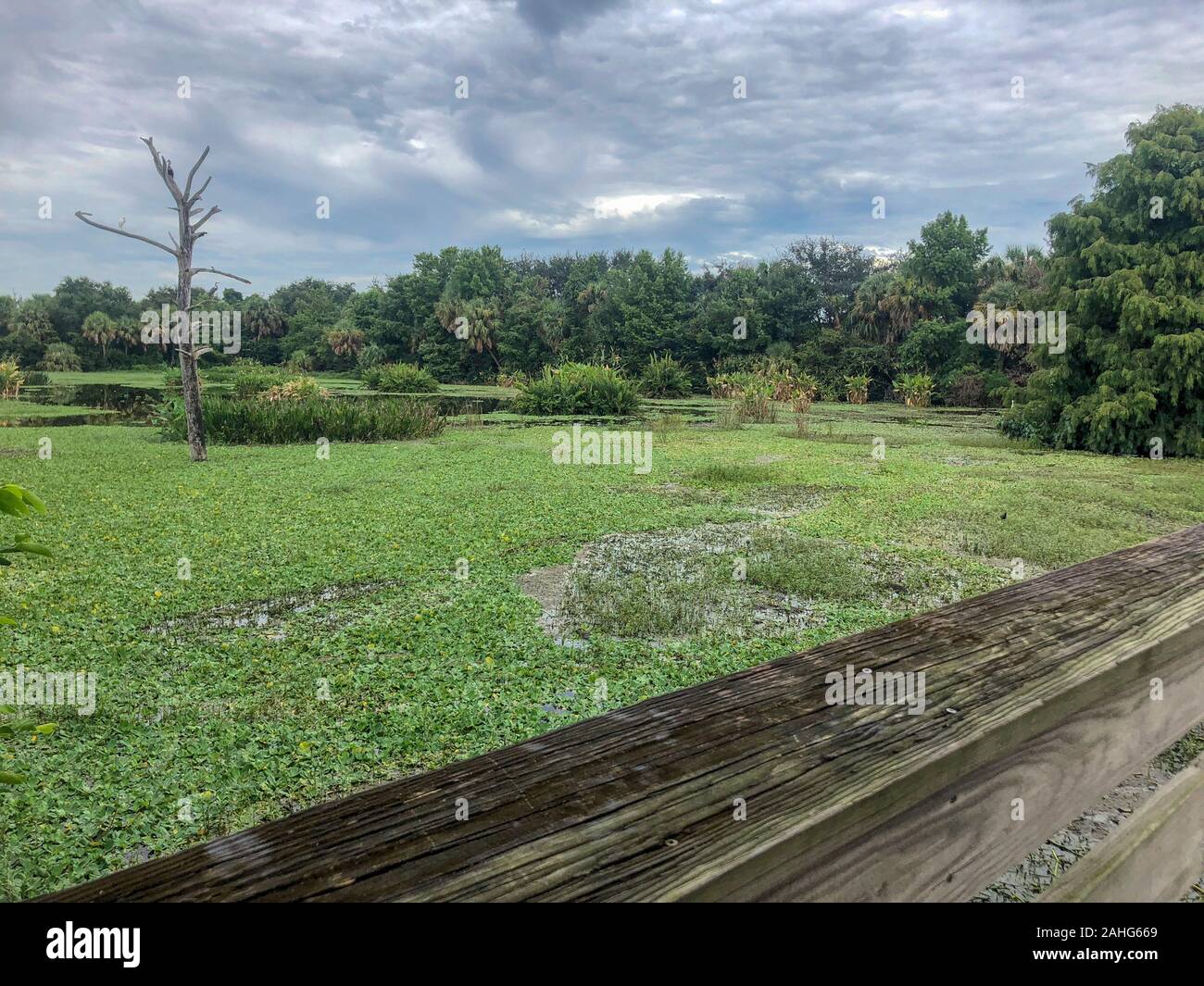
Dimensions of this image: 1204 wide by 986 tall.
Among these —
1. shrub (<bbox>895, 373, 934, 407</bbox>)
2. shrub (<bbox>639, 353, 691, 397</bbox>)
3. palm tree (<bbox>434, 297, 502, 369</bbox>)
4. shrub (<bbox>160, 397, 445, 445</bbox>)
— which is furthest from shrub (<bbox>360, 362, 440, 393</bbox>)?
shrub (<bbox>895, 373, 934, 407</bbox>)

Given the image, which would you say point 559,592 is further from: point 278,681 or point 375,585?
point 278,681

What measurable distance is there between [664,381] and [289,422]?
61.6 ft

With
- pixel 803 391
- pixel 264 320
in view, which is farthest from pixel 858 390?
pixel 264 320

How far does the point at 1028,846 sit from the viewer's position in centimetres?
94

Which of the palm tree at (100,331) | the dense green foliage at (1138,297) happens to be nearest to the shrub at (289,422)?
the dense green foliage at (1138,297)

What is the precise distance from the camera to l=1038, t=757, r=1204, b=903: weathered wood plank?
102cm

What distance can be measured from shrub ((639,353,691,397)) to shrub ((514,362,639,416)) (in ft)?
31.1

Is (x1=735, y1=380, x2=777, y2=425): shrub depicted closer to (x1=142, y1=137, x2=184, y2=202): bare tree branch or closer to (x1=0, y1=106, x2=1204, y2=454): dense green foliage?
(x1=0, y1=106, x2=1204, y2=454): dense green foliage

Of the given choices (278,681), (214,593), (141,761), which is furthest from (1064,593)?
(214,593)

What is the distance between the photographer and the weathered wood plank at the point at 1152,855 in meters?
1.02

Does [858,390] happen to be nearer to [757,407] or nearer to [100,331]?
[757,407]

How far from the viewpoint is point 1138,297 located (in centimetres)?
1093

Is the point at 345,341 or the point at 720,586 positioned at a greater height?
the point at 345,341

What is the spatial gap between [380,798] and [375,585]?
4.24 meters
